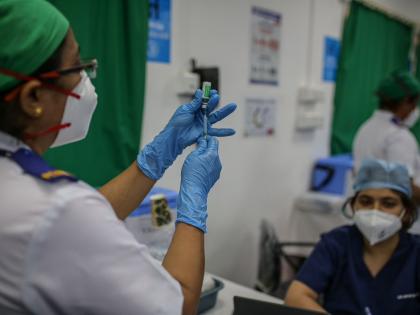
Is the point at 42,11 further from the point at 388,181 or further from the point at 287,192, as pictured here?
the point at 287,192

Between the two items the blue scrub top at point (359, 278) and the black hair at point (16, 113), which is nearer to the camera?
the black hair at point (16, 113)

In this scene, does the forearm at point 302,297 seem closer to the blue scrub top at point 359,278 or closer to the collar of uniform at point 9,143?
the blue scrub top at point 359,278

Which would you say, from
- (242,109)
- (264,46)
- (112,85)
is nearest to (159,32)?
(112,85)

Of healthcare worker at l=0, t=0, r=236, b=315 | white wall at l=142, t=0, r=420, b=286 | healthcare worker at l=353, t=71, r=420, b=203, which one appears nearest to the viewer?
healthcare worker at l=0, t=0, r=236, b=315

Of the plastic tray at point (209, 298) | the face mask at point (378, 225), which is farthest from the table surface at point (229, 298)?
the face mask at point (378, 225)

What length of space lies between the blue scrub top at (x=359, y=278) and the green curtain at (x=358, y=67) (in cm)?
196

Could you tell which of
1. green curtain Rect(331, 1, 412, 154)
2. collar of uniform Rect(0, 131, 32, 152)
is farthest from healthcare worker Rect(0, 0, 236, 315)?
green curtain Rect(331, 1, 412, 154)

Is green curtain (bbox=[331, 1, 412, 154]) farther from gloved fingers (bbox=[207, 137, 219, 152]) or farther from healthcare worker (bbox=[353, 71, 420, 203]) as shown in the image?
gloved fingers (bbox=[207, 137, 219, 152])

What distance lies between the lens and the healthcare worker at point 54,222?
24.3 inches

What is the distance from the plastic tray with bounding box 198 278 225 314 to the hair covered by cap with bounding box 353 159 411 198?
663 mm

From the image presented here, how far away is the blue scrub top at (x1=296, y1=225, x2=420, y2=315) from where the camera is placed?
1.43 meters

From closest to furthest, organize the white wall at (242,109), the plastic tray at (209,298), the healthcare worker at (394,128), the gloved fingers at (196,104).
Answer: the gloved fingers at (196,104) → the plastic tray at (209,298) → the white wall at (242,109) → the healthcare worker at (394,128)

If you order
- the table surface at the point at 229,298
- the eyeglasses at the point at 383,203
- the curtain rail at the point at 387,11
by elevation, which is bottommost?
the table surface at the point at 229,298

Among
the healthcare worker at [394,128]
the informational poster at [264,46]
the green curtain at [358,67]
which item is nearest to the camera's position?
the healthcare worker at [394,128]
